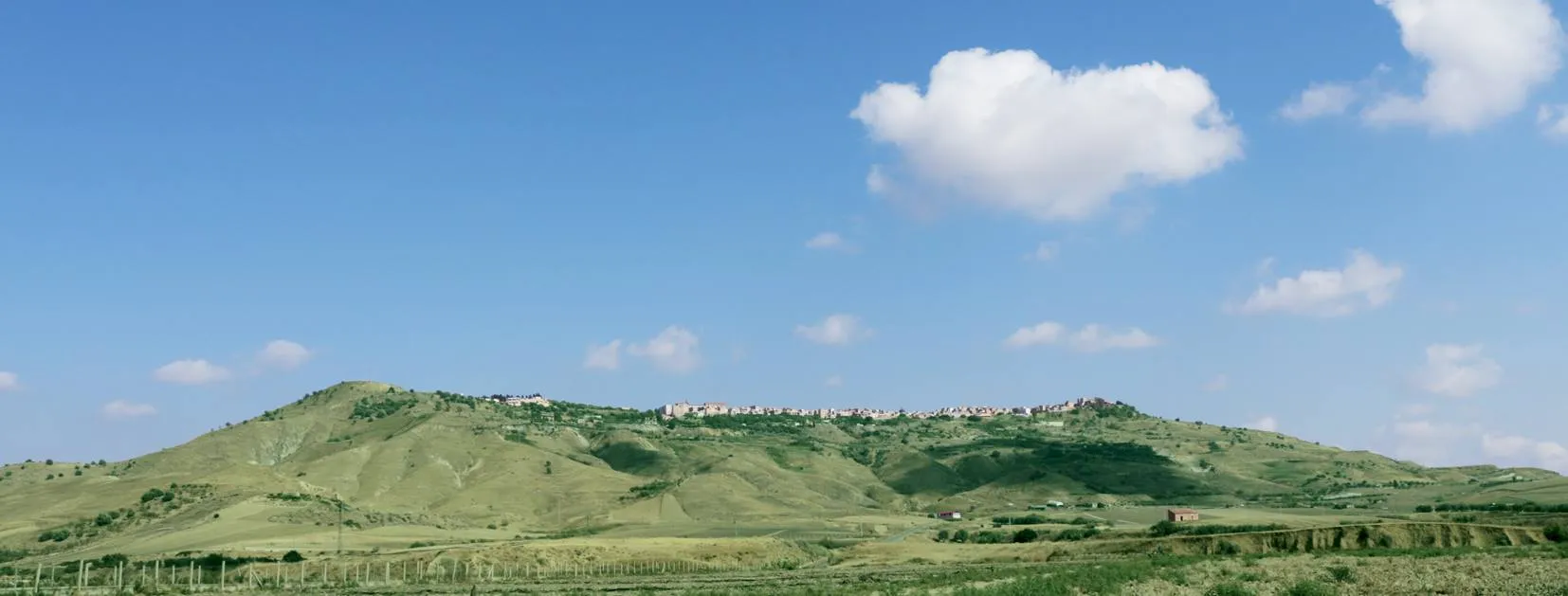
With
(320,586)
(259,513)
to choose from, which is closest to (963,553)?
(320,586)

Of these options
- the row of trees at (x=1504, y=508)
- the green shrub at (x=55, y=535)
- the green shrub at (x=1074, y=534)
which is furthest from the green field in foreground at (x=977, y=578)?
the row of trees at (x=1504, y=508)

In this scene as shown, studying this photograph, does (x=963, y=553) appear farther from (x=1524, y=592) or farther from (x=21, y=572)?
(x=21, y=572)

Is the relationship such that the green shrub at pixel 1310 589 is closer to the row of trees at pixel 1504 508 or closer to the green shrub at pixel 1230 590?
the green shrub at pixel 1230 590

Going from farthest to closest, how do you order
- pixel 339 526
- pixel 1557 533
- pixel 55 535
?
pixel 55 535
pixel 339 526
pixel 1557 533

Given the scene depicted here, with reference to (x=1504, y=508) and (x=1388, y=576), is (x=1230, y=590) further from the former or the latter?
(x=1504, y=508)

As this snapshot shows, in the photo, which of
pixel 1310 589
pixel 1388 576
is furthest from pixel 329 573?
pixel 1388 576

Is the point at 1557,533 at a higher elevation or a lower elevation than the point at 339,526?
lower

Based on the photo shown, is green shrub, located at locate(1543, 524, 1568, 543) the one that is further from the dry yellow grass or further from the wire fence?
the wire fence

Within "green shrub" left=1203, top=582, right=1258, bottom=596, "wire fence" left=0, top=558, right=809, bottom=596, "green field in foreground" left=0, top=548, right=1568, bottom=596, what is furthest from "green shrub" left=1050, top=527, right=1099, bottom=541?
"green shrub" left=1203, top=582, right=1258, bottom=596

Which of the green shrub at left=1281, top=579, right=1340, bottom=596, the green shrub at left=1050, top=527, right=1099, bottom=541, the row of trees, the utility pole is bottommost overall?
the green shrub at left=1281, top=579, right=1340, bottom=596

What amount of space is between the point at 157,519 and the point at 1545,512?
192 metres

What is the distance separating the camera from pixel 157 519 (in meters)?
162

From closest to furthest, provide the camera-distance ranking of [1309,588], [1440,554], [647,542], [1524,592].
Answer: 1. [1524,592]
2. [1309,588]
3. [1440,554]
4. [647,542]

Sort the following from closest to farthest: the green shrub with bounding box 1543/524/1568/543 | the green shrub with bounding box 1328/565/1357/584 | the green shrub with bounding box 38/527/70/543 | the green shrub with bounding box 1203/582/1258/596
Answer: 1. the green shrub with bounding box 1203/582/1258/596
2. the green shrub with bounding box 1328/565/1357/584
3. the green shrub with bounding box 1543/524/1568/543
4. the green shrub with bounding box 38/527/70/543
